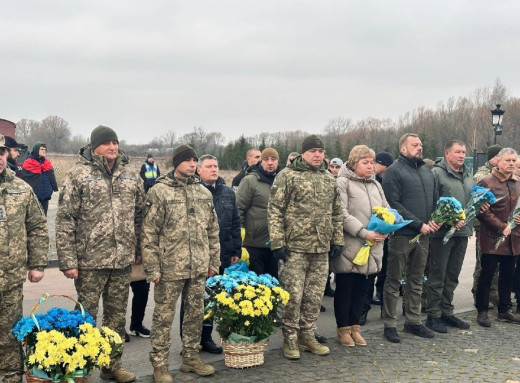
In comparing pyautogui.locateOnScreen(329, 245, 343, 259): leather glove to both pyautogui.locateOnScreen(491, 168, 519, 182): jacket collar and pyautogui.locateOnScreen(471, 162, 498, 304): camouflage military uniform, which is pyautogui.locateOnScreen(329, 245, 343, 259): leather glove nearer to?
pyautogui.locateOnScreen(491, 168, 519, 182): jacket collar

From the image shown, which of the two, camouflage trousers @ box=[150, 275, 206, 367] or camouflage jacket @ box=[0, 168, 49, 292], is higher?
camouflage jacket @ box=[0, 168, 49, 292]

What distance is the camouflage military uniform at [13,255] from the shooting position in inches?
175

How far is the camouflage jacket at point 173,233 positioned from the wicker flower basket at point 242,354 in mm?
831

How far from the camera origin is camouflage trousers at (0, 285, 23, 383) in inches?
177

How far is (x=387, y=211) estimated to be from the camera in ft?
20.1

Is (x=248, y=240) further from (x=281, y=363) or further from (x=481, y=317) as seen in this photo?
(x=481, y=317)

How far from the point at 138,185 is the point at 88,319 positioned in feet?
4.37

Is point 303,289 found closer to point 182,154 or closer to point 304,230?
point 304,230

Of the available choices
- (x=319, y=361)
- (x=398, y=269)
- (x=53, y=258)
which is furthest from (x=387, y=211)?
(x=53, y=258)

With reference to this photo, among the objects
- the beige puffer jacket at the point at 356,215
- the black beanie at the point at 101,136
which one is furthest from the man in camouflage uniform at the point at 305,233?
the black beanie at the point at 101,136

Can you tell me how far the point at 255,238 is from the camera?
7.07 metres

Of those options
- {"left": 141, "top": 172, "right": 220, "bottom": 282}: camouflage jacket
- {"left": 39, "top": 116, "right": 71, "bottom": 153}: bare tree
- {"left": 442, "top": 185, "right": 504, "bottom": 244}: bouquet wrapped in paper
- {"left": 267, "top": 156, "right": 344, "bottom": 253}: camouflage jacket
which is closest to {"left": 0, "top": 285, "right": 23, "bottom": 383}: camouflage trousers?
{"left": 141, "top": 172, "right": 220, "bottom": 282}: camouflage jacket

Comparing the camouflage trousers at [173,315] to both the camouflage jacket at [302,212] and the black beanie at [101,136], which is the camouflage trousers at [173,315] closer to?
the camouflage jacket at [302,212]

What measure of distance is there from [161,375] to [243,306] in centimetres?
98
